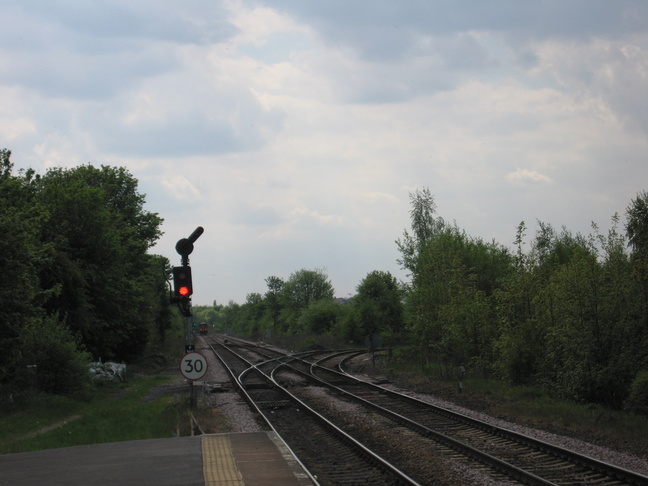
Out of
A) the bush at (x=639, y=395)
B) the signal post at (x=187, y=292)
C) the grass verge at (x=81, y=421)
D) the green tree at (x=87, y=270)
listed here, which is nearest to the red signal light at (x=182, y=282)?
the signal post at (x=187, y=292)

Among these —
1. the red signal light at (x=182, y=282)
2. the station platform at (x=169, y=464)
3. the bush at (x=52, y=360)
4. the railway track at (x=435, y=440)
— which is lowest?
the railway track at (x=435, y=440)

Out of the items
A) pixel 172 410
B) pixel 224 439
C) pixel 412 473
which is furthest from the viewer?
pixel 172 410

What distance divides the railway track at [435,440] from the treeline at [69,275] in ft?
25.7

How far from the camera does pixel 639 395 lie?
16.2m

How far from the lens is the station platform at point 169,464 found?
375 inches

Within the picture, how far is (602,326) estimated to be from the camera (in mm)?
18875

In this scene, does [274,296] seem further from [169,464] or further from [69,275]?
[169,464]

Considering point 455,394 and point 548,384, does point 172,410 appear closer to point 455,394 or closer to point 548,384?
point 455,394

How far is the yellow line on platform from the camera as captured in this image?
9312mm

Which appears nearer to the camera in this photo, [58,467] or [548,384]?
[58,467]

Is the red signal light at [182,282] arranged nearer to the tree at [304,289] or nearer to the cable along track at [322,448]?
the cable along track at [322,448]

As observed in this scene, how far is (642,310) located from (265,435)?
1146cm

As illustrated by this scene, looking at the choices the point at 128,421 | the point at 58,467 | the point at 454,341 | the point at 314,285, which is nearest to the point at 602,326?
the point at 454,341

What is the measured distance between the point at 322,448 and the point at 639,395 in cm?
867
